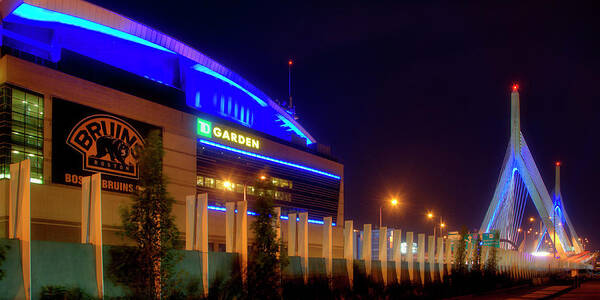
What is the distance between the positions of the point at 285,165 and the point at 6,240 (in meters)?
40.6

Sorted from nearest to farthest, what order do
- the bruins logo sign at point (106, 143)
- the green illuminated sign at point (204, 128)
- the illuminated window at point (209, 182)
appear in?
the bruins logo sign at point (106, 143) → the green illuminated sign at point (204, 128) → the illuminated window at point (209, 182)

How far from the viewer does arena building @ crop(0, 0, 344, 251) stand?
29.9 meters

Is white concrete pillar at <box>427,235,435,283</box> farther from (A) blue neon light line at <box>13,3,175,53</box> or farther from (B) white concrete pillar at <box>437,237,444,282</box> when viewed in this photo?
(A) blue neon light line at <box>13,3,175,53</box>

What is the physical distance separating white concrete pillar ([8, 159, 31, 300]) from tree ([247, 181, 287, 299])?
316 inches

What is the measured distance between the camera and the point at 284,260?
19828 millimetres

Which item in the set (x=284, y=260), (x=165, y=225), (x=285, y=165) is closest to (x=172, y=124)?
(x=285, y=165)

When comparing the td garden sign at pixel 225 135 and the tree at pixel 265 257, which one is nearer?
the tree at pixel 265 257

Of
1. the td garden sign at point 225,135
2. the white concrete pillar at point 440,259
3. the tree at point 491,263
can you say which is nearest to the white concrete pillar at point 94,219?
the white concrete pillar at point 440,259

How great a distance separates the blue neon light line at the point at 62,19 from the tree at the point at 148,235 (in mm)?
22443

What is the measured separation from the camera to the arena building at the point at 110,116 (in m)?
29.9

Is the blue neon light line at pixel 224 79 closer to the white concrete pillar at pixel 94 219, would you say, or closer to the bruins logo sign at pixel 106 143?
the bruins logo sign at pixel 106 143

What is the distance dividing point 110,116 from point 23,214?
72.6ft

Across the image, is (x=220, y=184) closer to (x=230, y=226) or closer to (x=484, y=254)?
(x=484, y=254)

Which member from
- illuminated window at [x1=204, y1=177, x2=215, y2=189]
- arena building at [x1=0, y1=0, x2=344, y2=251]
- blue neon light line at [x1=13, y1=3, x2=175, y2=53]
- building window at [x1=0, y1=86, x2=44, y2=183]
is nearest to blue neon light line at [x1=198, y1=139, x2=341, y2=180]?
arena building at [x1=0, y1=0, x2=344, y2=251]
